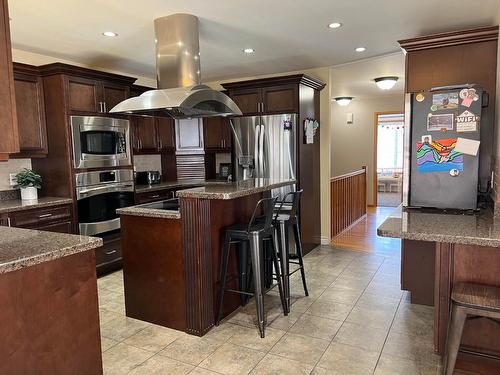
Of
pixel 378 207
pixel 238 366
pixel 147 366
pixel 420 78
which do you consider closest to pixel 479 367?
pixel 238 366

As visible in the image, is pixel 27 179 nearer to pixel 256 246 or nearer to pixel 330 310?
pixel 256 246

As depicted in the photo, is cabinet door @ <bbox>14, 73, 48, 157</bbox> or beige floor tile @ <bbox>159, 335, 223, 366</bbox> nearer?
beige floor tile @ <bbox>159, 335, 223, 366</bbox>

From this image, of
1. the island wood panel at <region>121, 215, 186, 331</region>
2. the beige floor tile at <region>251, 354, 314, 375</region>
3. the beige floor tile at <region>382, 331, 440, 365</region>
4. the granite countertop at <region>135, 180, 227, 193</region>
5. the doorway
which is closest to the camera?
the beige floor tile at <region>251, 354, 314, 375</region>

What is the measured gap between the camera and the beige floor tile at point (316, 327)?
107 inches

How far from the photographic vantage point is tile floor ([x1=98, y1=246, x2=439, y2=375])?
2324 mm

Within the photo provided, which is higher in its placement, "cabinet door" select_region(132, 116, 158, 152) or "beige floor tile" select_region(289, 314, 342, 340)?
"cabinet door" select_region(132, 116, 158, 152)

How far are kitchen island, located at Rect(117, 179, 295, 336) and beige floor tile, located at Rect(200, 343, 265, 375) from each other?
30 cm

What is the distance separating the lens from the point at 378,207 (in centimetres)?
831

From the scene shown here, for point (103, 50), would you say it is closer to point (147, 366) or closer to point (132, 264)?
point (132, 264)

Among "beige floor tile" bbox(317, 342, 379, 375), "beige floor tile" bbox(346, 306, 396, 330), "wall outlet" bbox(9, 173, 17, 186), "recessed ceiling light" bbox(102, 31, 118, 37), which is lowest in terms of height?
"beige floor tile" bbox(317, 342, 379, 375)

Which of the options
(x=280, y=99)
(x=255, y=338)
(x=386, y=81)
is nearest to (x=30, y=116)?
(x=280, y=99)

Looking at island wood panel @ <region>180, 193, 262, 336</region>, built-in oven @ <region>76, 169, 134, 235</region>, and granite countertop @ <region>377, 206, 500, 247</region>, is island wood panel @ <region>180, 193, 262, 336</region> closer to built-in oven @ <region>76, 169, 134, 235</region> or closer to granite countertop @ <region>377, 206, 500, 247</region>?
granite countertop @ <region>377, 206, 500, 247</region>

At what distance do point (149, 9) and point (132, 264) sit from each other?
2.02 m

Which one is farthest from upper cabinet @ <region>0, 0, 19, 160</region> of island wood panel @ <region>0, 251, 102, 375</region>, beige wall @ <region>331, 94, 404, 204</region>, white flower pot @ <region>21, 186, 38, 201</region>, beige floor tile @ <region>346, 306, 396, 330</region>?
beige wall @ <region>331, 94, 404, 204</region>
